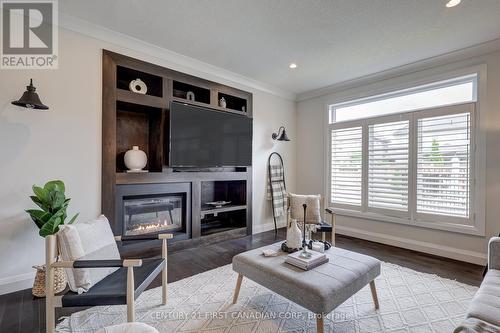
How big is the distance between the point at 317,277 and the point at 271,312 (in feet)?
2.08

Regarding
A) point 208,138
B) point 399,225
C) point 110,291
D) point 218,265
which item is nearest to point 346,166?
point 399,225

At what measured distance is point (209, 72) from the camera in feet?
12.9

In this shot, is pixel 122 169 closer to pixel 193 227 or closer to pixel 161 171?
pixel 161 171

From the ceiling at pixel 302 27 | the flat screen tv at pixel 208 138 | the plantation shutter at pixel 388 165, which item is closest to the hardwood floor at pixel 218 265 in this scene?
the plantation shutter at pixel 388 165

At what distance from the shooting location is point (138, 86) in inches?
132

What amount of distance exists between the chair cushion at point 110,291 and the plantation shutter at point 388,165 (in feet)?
12.1

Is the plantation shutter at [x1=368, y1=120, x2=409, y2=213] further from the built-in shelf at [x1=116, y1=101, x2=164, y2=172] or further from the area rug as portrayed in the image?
the built-in shelf at [x1=116, y1=101, x2=164, y2=172]

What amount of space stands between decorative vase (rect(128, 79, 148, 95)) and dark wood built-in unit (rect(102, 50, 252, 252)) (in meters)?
0.10

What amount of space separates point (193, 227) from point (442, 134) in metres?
3.90

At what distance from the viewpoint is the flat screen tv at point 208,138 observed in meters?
3.45

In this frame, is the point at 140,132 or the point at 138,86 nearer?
the point at 138,86

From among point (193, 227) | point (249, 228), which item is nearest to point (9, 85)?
point (193, 227)

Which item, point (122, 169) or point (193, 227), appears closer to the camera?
point (122, 169)

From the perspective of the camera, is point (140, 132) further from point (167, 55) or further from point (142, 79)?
point (167, 55)
